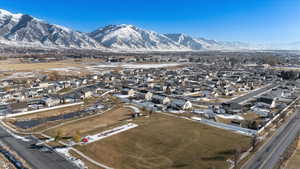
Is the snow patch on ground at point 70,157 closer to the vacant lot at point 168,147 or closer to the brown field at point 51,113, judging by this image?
the vacant lot at point 168,147

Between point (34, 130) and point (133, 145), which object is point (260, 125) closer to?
point (133, 145)

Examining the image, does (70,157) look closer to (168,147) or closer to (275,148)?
(168,147)

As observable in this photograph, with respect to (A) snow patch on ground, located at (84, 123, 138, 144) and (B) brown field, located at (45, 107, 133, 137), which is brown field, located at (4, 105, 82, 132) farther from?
(A) snow patch on ground, located at (84, 123, 138, 144)

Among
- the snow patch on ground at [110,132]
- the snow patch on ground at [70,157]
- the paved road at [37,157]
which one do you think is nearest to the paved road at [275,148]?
the snow patch on ground at [70,157]

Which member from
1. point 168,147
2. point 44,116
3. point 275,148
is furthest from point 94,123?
point 275,148

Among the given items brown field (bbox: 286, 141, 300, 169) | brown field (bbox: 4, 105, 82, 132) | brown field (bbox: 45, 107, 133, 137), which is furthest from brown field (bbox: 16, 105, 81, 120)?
brown field (bbox: 286, 141, 300, 169)

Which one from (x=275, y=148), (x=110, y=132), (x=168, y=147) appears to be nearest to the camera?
(x=275, y=148)
